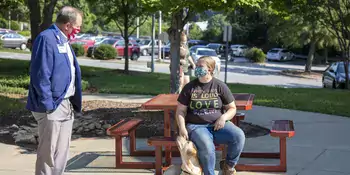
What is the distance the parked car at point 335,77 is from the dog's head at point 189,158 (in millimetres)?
17036

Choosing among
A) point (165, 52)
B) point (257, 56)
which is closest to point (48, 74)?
point (165, 52)

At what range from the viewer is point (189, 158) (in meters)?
5.15

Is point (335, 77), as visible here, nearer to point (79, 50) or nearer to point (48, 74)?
point (48, 74)

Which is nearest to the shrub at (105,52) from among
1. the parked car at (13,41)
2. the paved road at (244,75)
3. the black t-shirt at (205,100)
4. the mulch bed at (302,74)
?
the paved road at (244,75)

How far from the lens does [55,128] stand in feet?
14.8

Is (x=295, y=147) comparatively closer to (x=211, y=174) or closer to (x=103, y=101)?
(x=211, y=174)

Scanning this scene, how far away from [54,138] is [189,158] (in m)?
1.41

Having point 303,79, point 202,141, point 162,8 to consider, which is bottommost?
point 303,79

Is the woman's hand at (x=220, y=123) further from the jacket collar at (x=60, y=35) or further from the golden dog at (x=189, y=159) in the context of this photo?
the jacket collar at (x=60, y=35)

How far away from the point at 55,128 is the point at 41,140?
177 millimetres

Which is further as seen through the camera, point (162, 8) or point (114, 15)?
point (114, 15)

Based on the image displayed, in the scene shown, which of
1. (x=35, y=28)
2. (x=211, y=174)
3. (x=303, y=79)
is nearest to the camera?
(x=211, y=174)

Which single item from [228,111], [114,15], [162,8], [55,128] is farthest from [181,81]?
[114,15]

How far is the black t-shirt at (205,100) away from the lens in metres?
5.39
